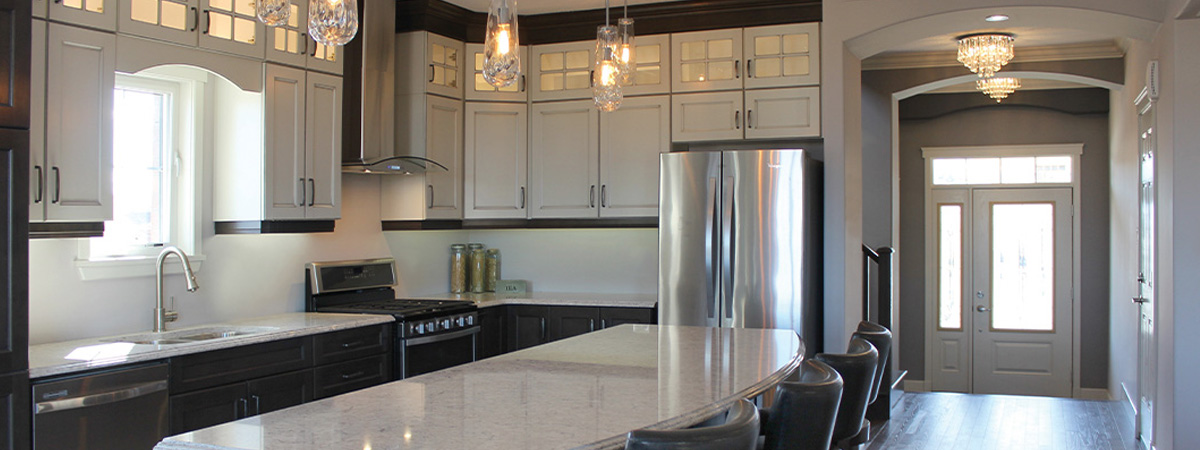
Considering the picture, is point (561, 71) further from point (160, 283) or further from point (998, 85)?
point (998, 85)

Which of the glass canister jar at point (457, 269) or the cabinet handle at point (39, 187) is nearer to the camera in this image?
the cabinet handle at point (39, 187)

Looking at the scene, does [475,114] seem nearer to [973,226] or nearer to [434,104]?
[434,104]

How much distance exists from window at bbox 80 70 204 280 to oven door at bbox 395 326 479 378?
113cm

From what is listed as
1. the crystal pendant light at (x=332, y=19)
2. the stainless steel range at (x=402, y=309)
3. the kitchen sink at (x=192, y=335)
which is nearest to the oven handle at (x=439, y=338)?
the stainless steel range at (x=402, y=309)

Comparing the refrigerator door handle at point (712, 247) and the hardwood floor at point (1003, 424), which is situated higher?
the refrigerator door handle at point (712, 247)

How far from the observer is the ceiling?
17.8ft

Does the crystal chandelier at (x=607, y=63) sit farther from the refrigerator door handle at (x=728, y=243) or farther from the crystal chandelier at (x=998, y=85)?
the crystal chandelier at (x=998, y=85)

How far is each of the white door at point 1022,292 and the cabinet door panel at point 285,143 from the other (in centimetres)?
620

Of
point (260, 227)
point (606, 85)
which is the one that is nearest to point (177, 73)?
point (260, 227)

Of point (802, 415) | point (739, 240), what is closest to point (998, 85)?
point (739, 240)

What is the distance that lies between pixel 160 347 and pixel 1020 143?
7219 millimetres

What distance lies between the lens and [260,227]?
4.26 metres

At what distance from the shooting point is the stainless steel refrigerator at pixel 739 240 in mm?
4801

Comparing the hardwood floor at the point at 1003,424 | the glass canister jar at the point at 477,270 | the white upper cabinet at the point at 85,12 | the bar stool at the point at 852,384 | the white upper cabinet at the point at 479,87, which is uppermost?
the white upper cabinet at the point at 479,87
